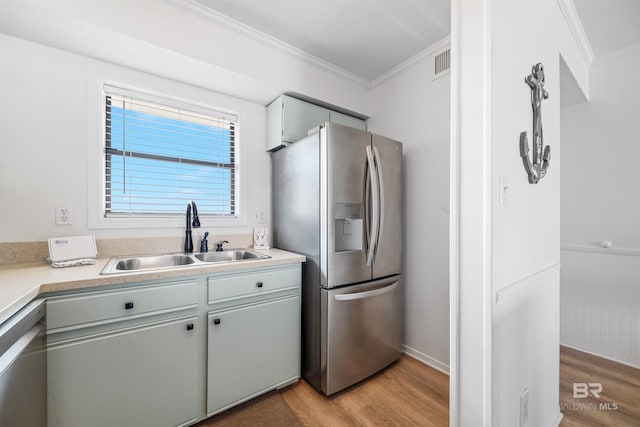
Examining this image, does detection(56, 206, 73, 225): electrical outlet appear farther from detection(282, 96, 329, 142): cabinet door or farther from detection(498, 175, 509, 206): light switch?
detection(498, 175, 509, 206): light switch

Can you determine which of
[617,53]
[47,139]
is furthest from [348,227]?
[617,53]

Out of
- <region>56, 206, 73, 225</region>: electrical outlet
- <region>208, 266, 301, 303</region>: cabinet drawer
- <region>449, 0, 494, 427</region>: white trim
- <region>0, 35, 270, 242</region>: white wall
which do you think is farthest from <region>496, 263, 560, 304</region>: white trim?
<region>56, 206, 73, 225</region>: electrical outlet

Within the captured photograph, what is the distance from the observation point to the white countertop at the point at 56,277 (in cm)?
97

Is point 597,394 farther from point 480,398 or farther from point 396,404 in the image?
point 480,398

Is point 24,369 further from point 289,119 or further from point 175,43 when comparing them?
point 289,119

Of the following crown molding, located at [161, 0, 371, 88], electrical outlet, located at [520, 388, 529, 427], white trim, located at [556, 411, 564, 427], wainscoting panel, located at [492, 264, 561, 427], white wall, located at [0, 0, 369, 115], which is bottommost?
white trim, located at [556, 411, 564, 427]

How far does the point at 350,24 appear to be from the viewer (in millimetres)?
1943

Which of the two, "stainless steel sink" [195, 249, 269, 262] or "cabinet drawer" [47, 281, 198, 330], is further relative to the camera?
"stainless steel sink" [195, 249, 269, 262]

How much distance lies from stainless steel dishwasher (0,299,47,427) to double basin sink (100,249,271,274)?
41 centimetres

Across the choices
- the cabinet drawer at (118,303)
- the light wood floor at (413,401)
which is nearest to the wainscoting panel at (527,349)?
the light wood floor at (413,401)

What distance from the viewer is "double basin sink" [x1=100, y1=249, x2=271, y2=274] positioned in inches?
64.4

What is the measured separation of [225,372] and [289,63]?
233 centimetres

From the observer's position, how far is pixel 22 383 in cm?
93

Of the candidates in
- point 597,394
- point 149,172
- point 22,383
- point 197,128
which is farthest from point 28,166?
point 597,394
